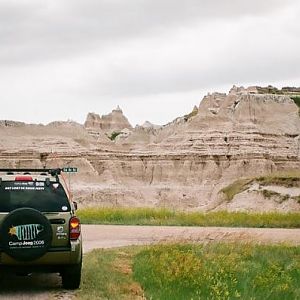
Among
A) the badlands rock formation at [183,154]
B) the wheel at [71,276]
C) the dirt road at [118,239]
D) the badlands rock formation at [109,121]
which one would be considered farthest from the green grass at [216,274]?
the badlands rock formation at [109,121]

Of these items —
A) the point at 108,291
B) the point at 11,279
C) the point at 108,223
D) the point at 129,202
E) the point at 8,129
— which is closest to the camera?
the point at 108,291

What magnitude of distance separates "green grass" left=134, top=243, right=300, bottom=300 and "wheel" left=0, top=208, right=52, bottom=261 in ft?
6.23

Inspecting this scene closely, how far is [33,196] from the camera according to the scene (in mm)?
11641

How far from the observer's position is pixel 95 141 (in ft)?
319

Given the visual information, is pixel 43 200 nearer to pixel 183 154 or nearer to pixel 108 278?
pixel 108 278

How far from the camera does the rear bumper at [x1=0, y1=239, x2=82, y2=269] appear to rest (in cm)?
1102

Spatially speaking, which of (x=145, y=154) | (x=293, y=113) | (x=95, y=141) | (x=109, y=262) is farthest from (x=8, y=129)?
(x=109, y=262)

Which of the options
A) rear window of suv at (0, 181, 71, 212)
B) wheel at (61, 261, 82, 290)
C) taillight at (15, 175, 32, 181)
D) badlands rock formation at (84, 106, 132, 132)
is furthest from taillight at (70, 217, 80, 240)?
badlands rock formation at (84, 106, 132, 132)

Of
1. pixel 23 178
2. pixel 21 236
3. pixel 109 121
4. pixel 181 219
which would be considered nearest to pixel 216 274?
pixel 21 236

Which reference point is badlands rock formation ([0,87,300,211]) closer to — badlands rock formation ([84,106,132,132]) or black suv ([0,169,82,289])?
badlands rock formation ([84,106,132,132])

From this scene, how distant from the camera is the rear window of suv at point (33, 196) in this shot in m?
11.5

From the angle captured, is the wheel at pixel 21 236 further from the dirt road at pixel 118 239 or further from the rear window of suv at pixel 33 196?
the dirt road at pixel 118 239

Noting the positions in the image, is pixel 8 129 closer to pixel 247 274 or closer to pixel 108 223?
pixel 108 223

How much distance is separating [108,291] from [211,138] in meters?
75.9
